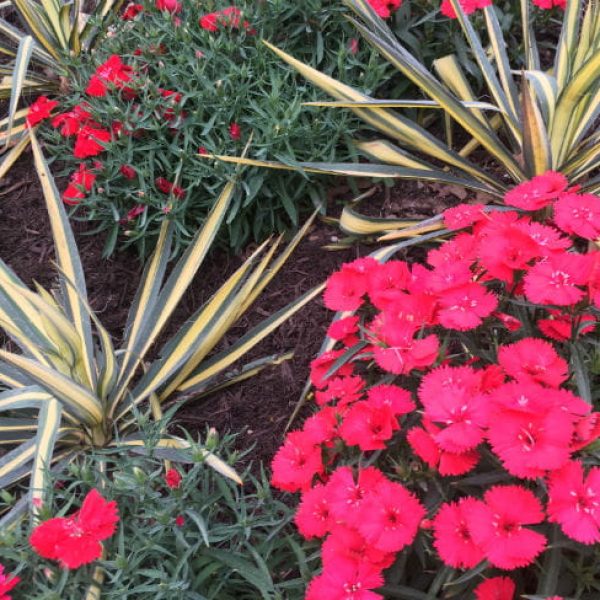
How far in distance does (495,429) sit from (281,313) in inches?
39.0

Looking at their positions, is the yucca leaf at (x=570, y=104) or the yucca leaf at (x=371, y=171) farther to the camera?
the yucca leaf at (x=371, y=171)

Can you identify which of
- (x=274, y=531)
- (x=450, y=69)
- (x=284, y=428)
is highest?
(x=450, y=69)

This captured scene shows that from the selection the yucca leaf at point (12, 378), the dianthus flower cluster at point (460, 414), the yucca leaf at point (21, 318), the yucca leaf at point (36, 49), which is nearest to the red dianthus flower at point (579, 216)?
the dianthus flower cluster at point (460, 414)

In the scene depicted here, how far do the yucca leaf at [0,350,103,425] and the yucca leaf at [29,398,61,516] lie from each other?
0.03 m

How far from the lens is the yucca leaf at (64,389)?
1.60 metres

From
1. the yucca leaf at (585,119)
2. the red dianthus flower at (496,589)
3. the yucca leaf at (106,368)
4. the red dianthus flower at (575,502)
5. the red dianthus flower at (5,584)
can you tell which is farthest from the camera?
the yucca leaf at (585,119)

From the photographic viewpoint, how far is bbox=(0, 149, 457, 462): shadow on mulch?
2.03 m

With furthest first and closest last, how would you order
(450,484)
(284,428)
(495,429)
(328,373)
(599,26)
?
(599,26) → (284,428) → (328,373) → (450,484) → (495,429)

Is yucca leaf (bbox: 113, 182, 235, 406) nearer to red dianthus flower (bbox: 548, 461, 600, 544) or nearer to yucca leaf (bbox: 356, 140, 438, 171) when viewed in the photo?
yucca leaf (bbox: 356, 140, 438, 171)

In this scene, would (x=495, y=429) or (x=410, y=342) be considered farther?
(x=410, y=342)

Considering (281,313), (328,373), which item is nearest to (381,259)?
(281,313)

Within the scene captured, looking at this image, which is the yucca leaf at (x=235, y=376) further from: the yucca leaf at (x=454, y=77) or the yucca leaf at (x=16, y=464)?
the yucca leaf at (x=454, y=77)

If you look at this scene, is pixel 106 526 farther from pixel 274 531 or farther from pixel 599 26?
pixel 599 26

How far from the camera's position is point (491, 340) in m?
1.47
